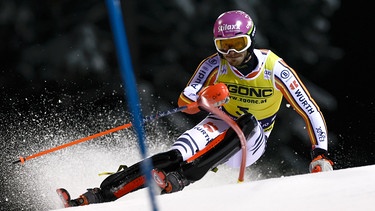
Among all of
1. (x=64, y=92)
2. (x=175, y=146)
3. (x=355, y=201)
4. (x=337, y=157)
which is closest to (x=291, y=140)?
(x=337, y=157)

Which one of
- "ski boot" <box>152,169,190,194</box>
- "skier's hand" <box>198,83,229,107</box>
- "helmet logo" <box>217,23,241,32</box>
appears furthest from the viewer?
"helmet logo" <box>217,23,241,32</box>

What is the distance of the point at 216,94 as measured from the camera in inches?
145

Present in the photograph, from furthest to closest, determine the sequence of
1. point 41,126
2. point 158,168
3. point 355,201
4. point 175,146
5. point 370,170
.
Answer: point 41,126 < point 175,146 < point 158,168 < point 370,170 < point 355,201

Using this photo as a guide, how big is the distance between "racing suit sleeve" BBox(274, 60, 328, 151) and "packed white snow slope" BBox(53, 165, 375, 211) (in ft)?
4.28

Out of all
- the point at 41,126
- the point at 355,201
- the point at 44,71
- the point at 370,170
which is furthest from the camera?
the point at 41,126

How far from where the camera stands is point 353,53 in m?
7.42

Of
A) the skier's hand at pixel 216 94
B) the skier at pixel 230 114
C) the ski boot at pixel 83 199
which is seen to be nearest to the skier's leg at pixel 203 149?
the skier at pixel 230 114

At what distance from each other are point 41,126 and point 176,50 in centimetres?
146

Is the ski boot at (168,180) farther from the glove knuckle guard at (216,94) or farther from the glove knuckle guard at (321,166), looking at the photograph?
the glove knuckle guard at (321,166)

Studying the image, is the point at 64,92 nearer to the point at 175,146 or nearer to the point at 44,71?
the point at 44,71

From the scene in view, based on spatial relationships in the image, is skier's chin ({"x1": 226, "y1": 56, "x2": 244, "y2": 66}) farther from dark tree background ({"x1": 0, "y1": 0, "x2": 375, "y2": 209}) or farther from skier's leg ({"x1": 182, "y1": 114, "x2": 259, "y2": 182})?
dark tree background ({"x1": 0, "y1": 0, "x2": 375, "y2": 209})

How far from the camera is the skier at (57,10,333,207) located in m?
3.50

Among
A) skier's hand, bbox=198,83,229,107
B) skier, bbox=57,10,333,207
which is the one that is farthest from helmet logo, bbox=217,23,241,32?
skier's hand, bbox=198,83,229,107

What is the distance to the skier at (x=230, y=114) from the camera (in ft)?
11.5
